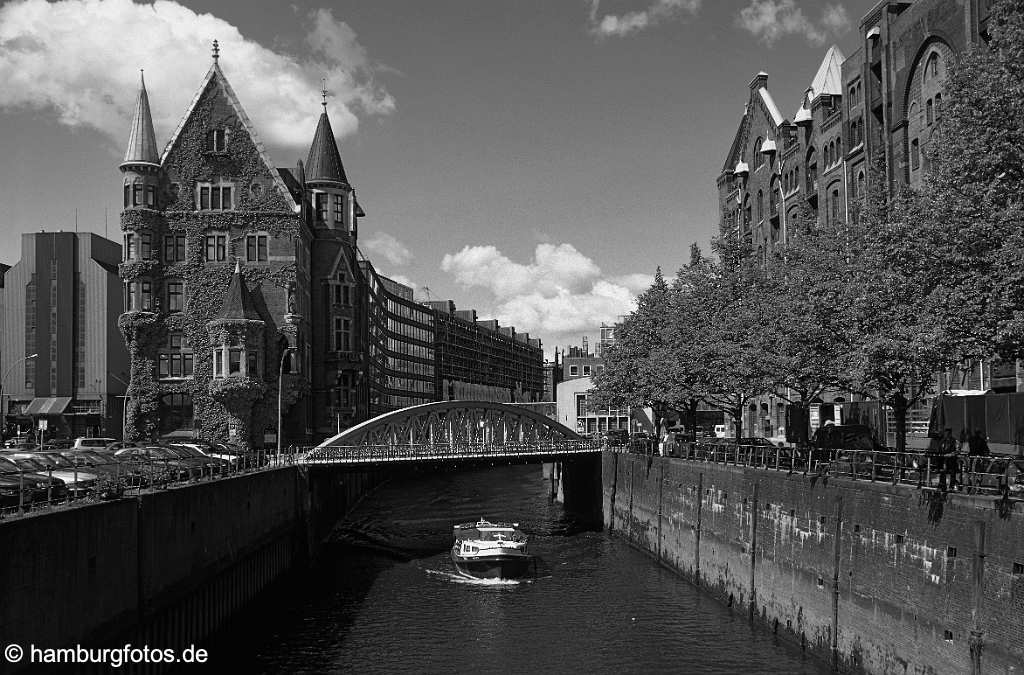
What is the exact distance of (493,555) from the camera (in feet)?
178

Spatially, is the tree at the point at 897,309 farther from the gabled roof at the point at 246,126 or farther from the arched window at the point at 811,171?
the gabled roof at the point at 246,126

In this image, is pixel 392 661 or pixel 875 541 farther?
pixel 392 661

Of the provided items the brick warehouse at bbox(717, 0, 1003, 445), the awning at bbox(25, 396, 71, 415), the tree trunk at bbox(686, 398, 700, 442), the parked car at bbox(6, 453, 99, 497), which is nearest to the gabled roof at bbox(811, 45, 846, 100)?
the brick warehouse at bbox(717, 0, 1003, 445)

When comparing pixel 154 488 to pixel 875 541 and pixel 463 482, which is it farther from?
pixel 463 482

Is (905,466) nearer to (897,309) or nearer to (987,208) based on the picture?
(897,309)

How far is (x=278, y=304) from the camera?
265ft

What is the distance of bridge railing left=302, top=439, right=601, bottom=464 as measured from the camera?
2591 inches

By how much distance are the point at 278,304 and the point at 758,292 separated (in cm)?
3892

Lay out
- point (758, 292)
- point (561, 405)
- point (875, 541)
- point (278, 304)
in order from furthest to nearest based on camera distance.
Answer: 1. point (561, 405)
2. point (278, 304)
3. point (758, 292)
4. point (875, 541)

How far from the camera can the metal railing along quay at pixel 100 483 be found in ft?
91.2

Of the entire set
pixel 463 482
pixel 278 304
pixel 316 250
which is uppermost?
pixel 316 250

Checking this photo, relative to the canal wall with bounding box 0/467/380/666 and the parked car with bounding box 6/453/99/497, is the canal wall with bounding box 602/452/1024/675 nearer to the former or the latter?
the canal wall with bounding box 0/467/380/666

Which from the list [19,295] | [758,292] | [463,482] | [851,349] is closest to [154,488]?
[851,349]

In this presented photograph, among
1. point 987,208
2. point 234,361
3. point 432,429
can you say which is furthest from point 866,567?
point 234,361
